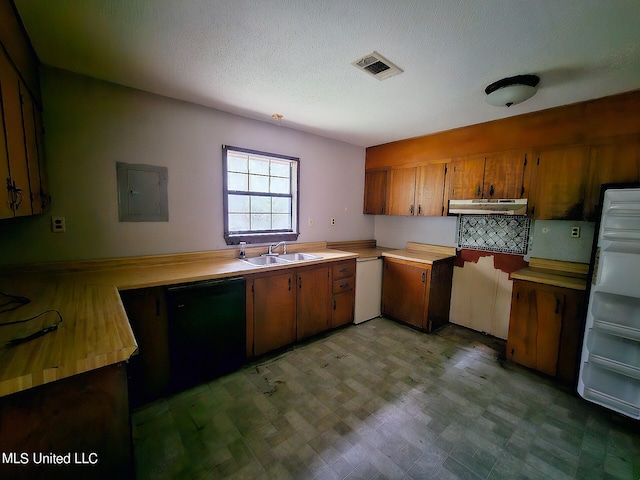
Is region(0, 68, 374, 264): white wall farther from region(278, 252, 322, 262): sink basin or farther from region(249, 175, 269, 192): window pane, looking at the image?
region(278, 252, 322, 262): sink basin

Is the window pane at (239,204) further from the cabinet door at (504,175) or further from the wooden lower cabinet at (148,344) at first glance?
the cabinet door at (504,175)

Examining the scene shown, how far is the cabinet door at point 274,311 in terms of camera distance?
8.12 feet

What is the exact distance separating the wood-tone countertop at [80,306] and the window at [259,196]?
37 centimetres

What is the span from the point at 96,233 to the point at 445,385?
321cm

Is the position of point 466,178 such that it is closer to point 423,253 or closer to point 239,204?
point 423,253

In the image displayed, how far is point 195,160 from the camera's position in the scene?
257cm

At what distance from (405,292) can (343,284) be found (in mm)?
834

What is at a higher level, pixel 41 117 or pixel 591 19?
pixel 591 19

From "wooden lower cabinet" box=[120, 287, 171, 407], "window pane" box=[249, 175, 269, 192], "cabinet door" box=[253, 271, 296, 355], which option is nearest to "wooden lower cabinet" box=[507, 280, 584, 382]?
"cabinet door" box=[253, 271, 296, 355]

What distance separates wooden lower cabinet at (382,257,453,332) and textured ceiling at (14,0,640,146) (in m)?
1.83

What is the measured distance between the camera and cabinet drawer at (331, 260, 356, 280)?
3088mm

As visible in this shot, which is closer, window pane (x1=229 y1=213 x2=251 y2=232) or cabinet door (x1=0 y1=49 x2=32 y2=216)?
cabinet door (x1=0 y1=49 x2=32 y2=216)

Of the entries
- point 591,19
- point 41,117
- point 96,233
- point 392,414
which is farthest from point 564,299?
point 41,117

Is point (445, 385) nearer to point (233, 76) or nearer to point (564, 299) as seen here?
point (564, 299)
